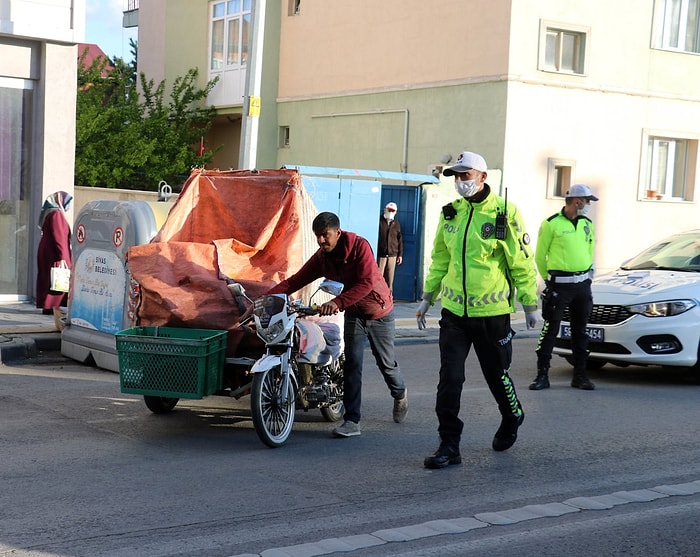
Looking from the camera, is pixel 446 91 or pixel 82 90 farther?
pixel 82 90

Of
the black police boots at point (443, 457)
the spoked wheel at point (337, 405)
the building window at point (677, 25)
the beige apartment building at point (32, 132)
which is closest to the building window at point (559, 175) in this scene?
the building window at point (677, 25)

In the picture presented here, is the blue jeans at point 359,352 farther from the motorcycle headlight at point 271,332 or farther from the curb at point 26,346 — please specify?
the curb at point 26,346

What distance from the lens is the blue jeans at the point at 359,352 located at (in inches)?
314

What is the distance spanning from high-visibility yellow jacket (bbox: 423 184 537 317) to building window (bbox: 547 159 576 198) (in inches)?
571

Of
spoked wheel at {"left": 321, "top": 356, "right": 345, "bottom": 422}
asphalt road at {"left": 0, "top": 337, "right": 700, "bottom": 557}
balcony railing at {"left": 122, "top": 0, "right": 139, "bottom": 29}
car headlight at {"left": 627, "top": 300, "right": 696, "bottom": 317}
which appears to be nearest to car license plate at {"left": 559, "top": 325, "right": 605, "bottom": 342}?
car headlight at {"left": 627, "top": 300, "right": 696, "bottom": 317}

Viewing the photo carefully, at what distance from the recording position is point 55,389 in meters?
9.72

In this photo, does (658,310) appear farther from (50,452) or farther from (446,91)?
(446,91)

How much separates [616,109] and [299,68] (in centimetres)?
834

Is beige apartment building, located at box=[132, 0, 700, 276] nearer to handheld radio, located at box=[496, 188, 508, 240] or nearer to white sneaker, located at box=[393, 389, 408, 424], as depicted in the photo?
white sneaker, located at box=[393, 389, 408, 424]

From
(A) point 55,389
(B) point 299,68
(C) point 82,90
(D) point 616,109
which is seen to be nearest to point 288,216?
(A) point 55,389

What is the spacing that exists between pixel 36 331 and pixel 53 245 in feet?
3.48

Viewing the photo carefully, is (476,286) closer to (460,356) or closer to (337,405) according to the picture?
(460,356)

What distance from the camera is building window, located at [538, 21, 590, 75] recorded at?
2089cm

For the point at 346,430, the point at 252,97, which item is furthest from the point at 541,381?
the point at 252,97
